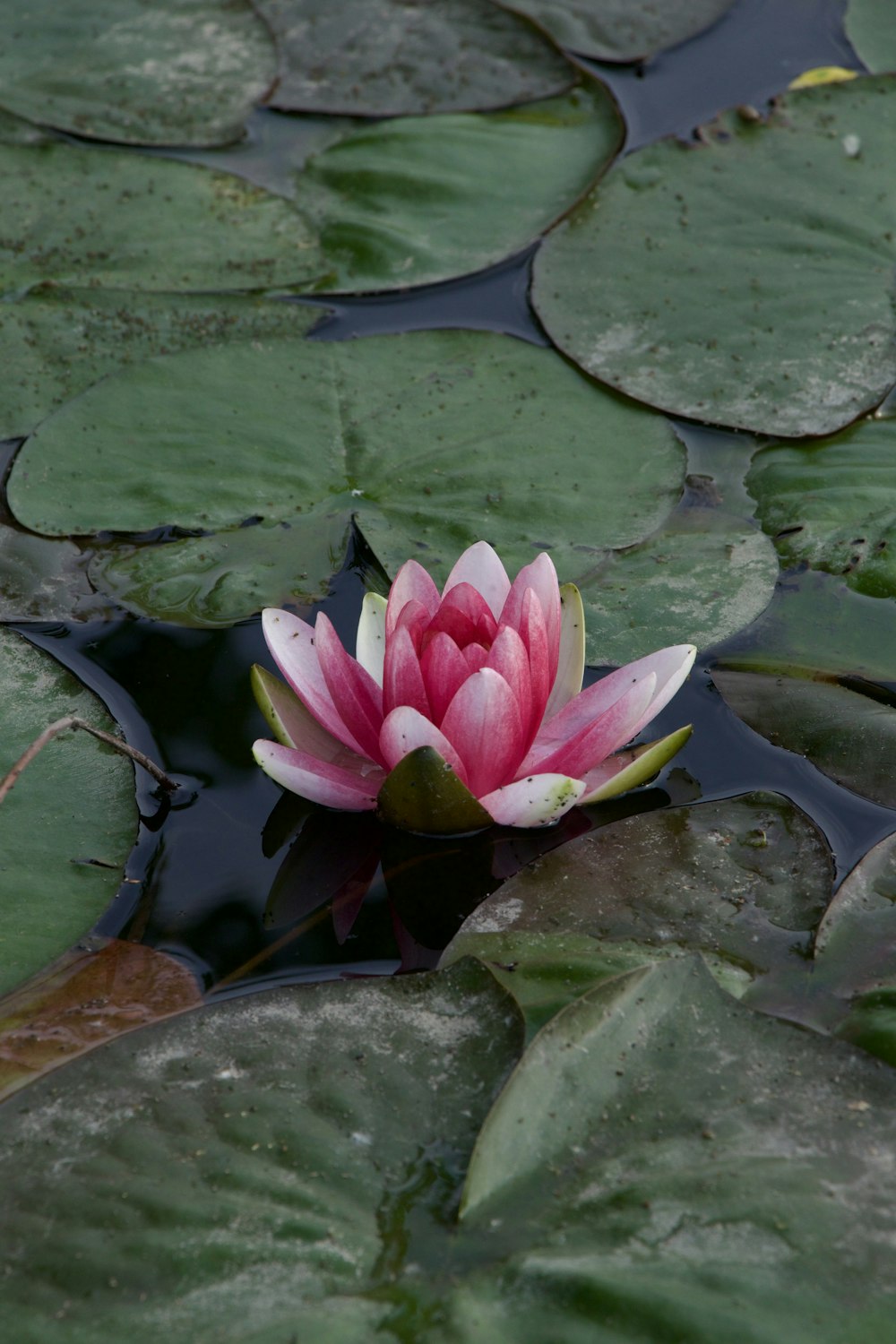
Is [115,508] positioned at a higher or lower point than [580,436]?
lower

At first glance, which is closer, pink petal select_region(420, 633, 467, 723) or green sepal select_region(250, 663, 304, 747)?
pink petal select_region(420, 633, 467, 723)

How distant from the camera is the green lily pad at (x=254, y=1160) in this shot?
1.28m

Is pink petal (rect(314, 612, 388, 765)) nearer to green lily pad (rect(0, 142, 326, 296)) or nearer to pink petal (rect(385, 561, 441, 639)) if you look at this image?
pink petal (rect(385, 561, 441, 639))

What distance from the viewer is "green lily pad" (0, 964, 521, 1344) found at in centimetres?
128

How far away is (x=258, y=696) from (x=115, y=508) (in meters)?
0.78

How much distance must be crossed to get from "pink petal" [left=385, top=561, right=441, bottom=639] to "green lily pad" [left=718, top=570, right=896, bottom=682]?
24.5 inches

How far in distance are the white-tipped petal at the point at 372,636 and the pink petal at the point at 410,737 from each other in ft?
0.75

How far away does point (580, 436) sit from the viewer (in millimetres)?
2670

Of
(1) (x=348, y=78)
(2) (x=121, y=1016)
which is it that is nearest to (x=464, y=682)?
(2) (x=121, y=1016)

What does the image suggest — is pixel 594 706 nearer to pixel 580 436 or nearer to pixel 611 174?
pixel 580 436

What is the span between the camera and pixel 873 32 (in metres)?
3.79

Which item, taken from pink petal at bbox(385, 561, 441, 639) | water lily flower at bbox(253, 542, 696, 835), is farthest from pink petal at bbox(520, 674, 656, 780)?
pink petal at bbox(385, 561, 441, 639)

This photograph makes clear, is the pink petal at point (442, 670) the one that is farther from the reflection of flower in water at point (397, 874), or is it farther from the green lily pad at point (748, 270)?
the green lily pad at point (748, 270)

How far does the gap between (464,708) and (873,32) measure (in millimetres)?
3287
